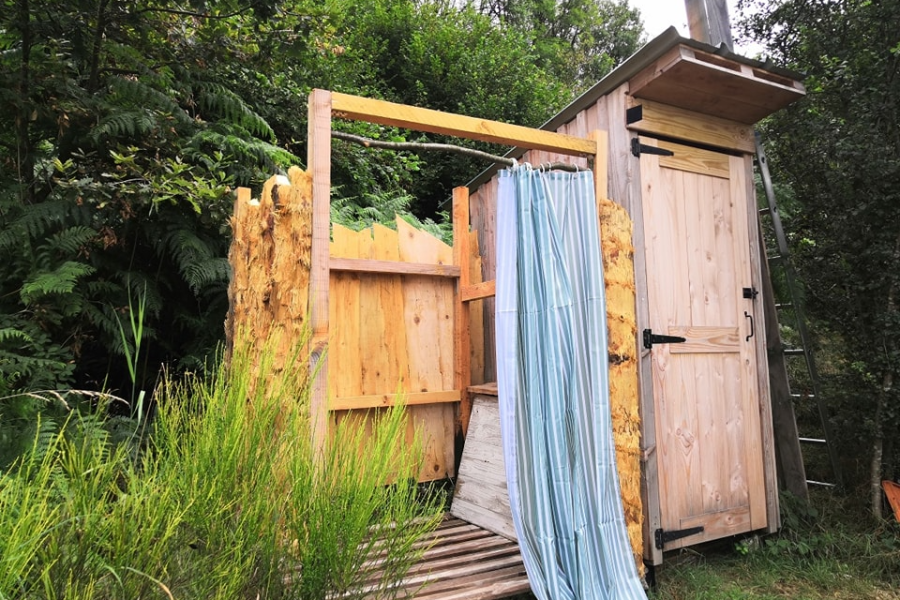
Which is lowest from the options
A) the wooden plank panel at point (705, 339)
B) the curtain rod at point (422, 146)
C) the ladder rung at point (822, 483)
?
the ladder rung at point (822, 483)

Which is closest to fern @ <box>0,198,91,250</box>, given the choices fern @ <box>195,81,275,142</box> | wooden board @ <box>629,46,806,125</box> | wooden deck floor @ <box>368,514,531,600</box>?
fern @ <box>195,81,275,142</box>

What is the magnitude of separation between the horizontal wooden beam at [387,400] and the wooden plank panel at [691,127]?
2.10 m

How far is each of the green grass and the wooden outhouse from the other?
16 centimetres

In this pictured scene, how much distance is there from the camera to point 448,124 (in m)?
2.72

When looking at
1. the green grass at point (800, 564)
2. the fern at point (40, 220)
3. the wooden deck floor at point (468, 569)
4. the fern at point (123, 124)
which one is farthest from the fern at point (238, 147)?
the green grass at point (800, 564)

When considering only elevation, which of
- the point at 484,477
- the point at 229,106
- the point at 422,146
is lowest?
the point at 484,477

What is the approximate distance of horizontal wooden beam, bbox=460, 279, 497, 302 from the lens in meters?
3.59

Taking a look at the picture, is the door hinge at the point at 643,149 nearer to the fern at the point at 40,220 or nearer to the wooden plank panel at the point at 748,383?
the wooden plank panel at the point at 748,383

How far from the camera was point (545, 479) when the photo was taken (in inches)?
101

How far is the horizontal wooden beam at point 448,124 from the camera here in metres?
2.51

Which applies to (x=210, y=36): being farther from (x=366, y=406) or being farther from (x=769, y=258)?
(x=769, y=258)

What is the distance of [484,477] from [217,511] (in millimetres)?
2194

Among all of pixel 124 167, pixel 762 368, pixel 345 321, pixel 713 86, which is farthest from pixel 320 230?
pixel 762 368

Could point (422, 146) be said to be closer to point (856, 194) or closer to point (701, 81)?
point (701, 81)
